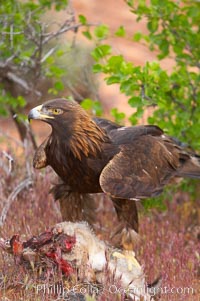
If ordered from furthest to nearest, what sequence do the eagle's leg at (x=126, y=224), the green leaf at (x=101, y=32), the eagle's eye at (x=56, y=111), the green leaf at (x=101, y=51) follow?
the green leaf at (x=101, y=32)
the green leaf at (x=101, y=51)
the eagle's leg at (x=126, y=224)
the eagle's eye at (x=56, y=111)

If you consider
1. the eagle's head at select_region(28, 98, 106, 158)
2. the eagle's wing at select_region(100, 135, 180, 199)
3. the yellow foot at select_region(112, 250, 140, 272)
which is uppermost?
the eagle's head at select_region(28, 98, 106, 158)

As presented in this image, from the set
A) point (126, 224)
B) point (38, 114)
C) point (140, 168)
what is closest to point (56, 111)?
point (38, 114)

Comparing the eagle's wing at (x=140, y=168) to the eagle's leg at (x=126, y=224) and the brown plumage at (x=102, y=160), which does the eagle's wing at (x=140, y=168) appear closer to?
the brown plumage at (x=102, y=160)

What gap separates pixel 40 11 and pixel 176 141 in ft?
7.88

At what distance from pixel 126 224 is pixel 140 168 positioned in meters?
0.48

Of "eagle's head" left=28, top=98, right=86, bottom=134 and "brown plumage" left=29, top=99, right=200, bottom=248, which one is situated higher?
"eagle's head" left=28, top=98, right=86, bottom=134

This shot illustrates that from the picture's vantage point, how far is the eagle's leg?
6266 millimetres

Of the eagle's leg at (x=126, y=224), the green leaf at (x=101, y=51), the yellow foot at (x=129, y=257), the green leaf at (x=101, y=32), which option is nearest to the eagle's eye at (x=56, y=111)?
the eagle's leg at (x=126, y=224)

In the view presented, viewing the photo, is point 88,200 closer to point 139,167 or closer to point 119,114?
point 139,167

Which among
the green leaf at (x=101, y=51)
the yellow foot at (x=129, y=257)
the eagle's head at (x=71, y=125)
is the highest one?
the green leaf at (x=101, y=51)

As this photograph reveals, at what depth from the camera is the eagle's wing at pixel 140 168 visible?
19.5 feet

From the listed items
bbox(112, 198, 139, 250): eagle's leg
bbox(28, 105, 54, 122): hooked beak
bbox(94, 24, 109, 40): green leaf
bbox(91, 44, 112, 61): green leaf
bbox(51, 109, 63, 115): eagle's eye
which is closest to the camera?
bbox(28, 105, 54, 122): hooked beak

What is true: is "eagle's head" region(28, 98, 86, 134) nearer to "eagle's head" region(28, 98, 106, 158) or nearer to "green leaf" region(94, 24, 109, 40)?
"eagle's head" region(28, 98, 106, 158)

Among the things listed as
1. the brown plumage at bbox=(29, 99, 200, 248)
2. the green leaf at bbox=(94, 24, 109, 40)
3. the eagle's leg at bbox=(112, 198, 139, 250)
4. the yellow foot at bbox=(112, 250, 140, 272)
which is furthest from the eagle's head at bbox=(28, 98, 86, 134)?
the green leaf at bbox=(94, 24, 109, 40)
